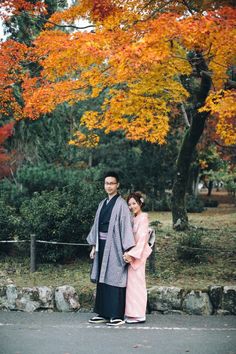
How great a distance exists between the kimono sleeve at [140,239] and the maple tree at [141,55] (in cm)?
242

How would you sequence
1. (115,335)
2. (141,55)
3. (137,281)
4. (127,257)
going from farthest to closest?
(141,55) → (137,281) → (127,257) → (115,335)

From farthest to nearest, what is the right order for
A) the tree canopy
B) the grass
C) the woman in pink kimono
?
the grass < the tree canopy < the woman in pink kimono

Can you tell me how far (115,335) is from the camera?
570 centimetres

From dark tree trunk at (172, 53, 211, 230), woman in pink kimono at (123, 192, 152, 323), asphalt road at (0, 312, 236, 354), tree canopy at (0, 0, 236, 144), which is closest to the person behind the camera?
asphalt road at (0, 312, 236, 354)

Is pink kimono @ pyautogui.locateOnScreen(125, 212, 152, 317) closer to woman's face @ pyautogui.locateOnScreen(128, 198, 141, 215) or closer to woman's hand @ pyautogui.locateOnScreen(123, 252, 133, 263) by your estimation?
woman's hand @ pyautogui.locateOnScreen(123, 252, 133, 263)

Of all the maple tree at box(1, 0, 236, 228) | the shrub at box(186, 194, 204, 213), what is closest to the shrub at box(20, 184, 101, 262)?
the maple tree at box(1, 0, 236, 228)

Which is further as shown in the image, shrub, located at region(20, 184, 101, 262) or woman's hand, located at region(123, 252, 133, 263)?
shrub, located at region(20, 184, 101, 262)

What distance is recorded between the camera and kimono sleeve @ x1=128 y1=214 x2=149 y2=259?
6105 millimetres

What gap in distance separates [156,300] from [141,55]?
364cm

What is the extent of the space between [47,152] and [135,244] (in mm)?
17710

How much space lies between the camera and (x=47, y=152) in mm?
23359

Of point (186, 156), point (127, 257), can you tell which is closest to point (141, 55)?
point (127, 257)

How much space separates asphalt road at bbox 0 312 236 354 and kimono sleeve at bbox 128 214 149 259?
3.06 feet

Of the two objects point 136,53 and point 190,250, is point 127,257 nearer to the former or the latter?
point 136,53
